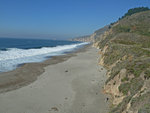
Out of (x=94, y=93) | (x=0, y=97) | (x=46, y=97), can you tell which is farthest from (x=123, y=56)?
(x=0, y=97)

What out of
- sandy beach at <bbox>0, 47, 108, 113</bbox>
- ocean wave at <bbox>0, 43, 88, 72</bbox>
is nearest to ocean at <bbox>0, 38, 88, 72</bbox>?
ocean wave at <bbox>0, 43, 88, 72</bbox>

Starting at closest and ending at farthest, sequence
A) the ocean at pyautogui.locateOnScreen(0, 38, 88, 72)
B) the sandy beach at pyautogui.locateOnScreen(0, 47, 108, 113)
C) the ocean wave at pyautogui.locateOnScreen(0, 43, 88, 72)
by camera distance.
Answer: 1. the sandy beach at pyautogui.locateOnScreen(0, 47, 108, 113)
2. the ocean wave at pyautogui.locateOnScreen(0, 43, 88, 72)
3. the ocean at pyautogui.locateOnScreen(0, 38, 88, 72)

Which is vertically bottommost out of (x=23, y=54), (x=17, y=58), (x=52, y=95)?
(x=52, y=95)

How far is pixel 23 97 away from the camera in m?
11.2

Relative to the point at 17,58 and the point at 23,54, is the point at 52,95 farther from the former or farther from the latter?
the point at 23,54

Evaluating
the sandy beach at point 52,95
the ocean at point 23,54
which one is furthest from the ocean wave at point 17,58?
the sandy beach at point 52,95

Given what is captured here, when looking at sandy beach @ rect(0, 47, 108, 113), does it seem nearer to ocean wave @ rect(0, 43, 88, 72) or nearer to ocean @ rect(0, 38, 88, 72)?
ocean wave @ rect(0, 43, 88, 72)

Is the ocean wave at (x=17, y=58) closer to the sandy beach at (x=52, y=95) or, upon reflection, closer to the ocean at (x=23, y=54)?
the ocean at (x=23, y=54)

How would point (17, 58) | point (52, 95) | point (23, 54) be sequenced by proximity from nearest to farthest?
point (52, 95)
point (17, 58)
point (23, 54)

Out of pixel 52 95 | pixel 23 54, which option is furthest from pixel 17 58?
pixel 52 95

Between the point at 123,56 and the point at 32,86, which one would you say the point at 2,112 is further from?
the point at 123,56

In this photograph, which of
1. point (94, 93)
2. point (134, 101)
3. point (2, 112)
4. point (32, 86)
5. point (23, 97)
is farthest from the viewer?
point (32, 86)

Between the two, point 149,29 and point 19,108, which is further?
point 149,29

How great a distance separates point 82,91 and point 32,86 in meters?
4.94
